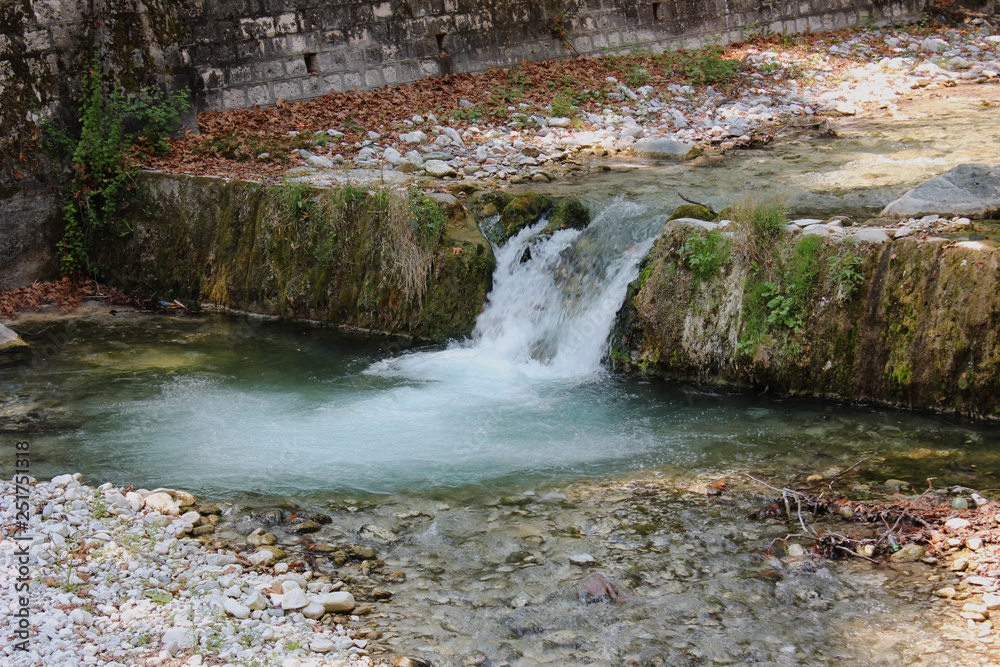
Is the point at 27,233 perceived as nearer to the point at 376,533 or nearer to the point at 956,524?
the point at 376,533

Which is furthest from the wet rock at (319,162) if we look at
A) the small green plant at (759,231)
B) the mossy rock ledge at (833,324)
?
the small green plant at (759,231)

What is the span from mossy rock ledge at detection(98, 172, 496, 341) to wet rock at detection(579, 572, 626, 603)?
12.9ft

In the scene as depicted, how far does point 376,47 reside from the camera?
1073cm

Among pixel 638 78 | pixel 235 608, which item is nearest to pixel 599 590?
pixel 235 608

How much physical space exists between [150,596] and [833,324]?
4517mm

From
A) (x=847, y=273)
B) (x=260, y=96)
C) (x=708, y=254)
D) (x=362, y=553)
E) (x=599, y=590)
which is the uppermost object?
(x=260, y=96)

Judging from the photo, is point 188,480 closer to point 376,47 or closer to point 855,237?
point 855,237

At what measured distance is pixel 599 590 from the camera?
3.63m

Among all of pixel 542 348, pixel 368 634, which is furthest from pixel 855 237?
pixel 368 634

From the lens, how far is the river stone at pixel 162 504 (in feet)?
14.1

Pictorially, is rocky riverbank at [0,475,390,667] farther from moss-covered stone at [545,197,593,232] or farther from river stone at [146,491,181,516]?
moss-covered stone at [545,197,593,232]

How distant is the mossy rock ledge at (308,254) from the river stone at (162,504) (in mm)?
3405

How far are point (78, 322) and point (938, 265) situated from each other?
297 inches

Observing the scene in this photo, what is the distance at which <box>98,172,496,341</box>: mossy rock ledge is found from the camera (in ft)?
24.6
